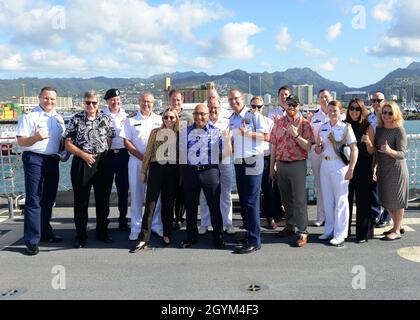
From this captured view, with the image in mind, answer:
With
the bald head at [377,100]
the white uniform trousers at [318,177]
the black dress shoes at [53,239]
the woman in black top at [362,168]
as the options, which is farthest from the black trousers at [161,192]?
the bald head at [377,100]

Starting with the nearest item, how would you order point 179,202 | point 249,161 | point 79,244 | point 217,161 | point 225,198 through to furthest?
point 249,161
point 217,161
point 79,244
point 225,198
point 179,202

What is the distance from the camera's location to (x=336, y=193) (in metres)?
4.96

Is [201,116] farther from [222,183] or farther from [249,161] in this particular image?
[222,183]

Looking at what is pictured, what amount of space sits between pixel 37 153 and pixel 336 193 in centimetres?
377

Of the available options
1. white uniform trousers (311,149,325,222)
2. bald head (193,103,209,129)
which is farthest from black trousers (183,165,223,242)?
white uniform trousers (311,149,325,222)

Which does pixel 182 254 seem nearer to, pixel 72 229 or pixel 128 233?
pixel 128 233

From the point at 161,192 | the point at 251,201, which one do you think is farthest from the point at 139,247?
the point at 251,201

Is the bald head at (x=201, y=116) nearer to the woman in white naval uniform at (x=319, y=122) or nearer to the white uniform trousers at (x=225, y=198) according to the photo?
the white uniform trousers at (x=225, y=198)

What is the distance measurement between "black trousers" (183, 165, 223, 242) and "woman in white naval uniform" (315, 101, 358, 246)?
1.38 m

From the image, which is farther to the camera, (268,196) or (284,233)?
(268,196)

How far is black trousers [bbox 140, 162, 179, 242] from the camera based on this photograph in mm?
5047
